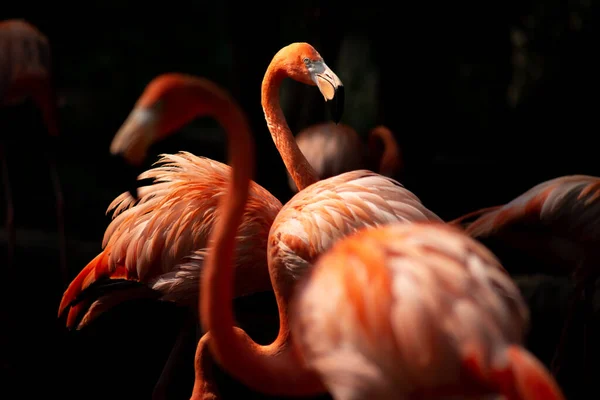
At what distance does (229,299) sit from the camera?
7.23ft

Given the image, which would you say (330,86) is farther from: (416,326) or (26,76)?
(26,76)

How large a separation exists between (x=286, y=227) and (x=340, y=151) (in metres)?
2.38

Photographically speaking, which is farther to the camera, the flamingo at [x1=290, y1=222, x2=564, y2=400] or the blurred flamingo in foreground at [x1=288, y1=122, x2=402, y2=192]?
the blurred flamingo in foreground at [x1=288, y1=122, x2=402, y2=192]

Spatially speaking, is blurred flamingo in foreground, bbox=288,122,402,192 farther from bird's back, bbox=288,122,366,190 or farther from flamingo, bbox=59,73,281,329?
flamingo, bbox=59,73,281,329

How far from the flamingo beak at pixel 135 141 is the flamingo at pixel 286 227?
242 millimetres

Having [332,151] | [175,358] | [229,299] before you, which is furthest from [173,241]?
[332,151]

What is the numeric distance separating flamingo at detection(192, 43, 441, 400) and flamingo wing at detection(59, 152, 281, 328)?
14cm

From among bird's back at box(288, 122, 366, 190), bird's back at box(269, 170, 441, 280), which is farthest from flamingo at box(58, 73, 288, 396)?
bird's back at box(288, 122, 366, 190)

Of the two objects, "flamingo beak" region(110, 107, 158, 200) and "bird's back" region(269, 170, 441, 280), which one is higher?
"flamingo beak" region(110, 107, 158, 200)

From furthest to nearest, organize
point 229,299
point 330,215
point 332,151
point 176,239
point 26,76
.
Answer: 1. point 26,76
2. point 332,151
3. point 176,239
4. point 330,215
5. point 229,299

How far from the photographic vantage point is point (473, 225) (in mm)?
3877

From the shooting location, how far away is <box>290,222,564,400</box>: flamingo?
1.93 metres

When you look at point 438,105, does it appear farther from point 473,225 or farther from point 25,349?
point 25,349

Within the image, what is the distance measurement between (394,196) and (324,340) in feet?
3.53
